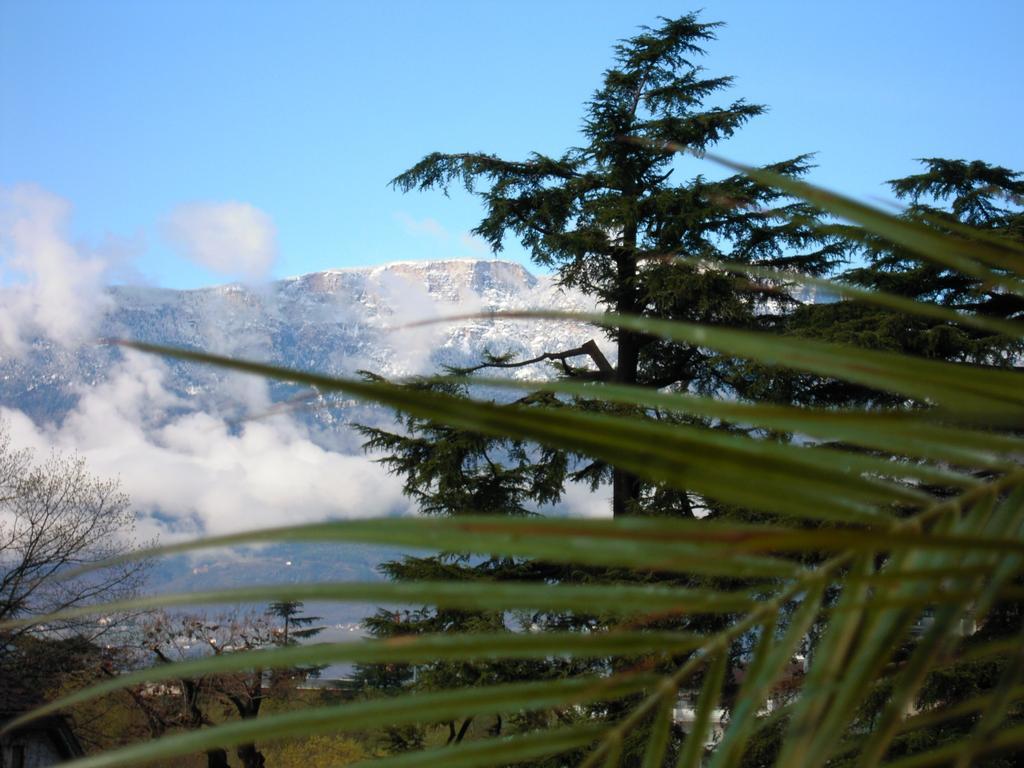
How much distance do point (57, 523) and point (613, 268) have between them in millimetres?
16154

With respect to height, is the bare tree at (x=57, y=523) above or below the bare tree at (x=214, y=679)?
above

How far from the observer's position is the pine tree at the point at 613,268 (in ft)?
33.4

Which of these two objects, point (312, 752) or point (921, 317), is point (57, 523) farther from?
point (921, 317)

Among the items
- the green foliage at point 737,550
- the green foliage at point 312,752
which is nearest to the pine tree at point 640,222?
the green foliage at point 737,550

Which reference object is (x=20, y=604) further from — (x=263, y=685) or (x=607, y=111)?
(x=607, y=111)

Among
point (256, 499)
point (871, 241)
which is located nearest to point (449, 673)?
point (871, 241)

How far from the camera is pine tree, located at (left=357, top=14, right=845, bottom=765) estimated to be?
10172mm

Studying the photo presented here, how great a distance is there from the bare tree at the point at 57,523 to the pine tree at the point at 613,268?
11.6 meters

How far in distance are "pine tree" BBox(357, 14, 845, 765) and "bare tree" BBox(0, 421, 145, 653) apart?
1160cm

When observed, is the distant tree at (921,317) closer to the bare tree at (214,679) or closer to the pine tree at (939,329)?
the pine tree at (939,329)

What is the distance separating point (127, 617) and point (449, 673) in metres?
14.9

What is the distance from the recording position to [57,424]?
150875 mm

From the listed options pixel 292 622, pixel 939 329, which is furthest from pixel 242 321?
pixel 939 329

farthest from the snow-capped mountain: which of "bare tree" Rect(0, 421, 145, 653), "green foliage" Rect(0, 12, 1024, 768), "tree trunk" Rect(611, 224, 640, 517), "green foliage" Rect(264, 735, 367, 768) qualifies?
"green foliage" Rect(0, 12, 1024, 768)
